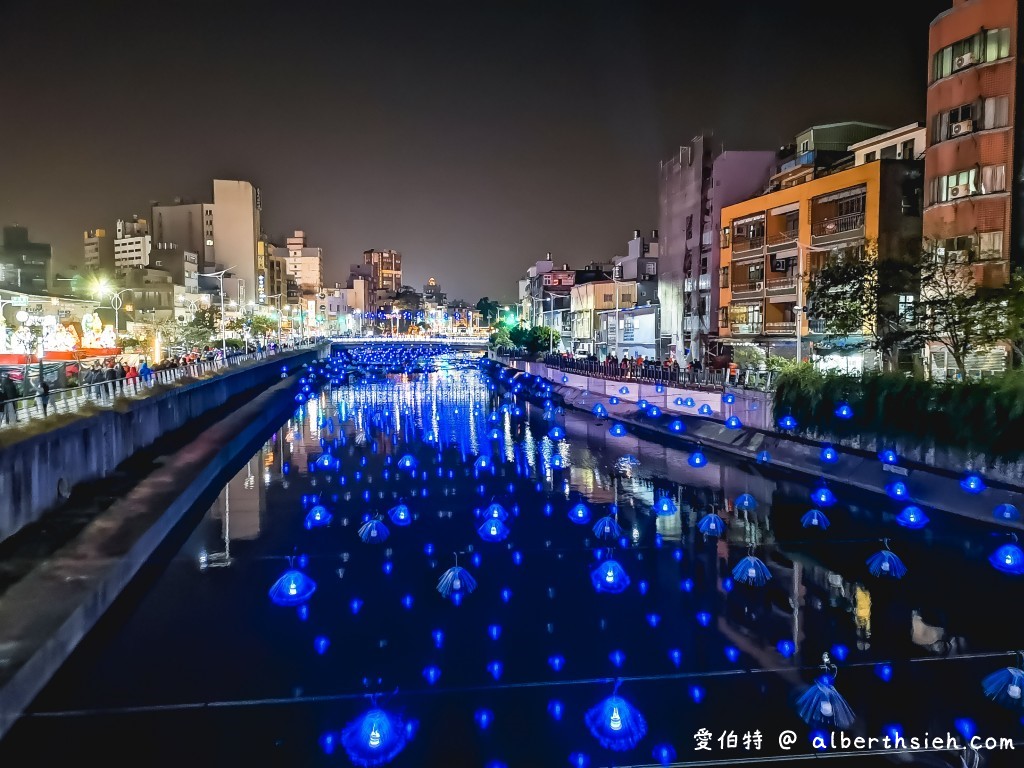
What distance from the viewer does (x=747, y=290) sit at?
52156 millimetres

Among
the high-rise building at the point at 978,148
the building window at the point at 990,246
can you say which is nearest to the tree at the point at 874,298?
the high-rise building at the point at 978,148

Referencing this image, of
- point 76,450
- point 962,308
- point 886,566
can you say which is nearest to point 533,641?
point 886,566

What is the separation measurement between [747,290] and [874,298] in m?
17.8

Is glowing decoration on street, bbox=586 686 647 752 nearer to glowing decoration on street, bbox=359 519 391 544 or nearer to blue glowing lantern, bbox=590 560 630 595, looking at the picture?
blue glowing lantern, bbox=590 560 630 595

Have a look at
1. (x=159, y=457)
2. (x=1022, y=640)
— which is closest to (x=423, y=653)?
(x=1022, y=640)

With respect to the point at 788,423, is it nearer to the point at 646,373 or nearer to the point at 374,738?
the point at 646,373

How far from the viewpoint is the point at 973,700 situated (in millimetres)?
13414

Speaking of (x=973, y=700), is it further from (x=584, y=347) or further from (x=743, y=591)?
(x=584, y=347)

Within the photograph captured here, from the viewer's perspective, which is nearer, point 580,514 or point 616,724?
point 616,724

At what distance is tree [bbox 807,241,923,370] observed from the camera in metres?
33.2

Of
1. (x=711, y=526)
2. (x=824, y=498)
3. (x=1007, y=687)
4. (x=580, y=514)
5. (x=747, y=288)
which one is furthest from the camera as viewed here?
(x=747, y=288)

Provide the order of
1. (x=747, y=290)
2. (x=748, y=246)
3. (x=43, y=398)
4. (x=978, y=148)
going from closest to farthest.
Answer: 1. (x=43, y=398)
2. (x=978, y=148)
3. (x=747, y=290)
4. (x=748, y=246)

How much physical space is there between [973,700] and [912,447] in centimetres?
1503

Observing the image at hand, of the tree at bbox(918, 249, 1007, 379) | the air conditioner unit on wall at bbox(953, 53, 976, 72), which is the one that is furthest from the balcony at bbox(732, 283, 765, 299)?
the air conditioner unit on wall at bbox(953, 53, 976, 72)
